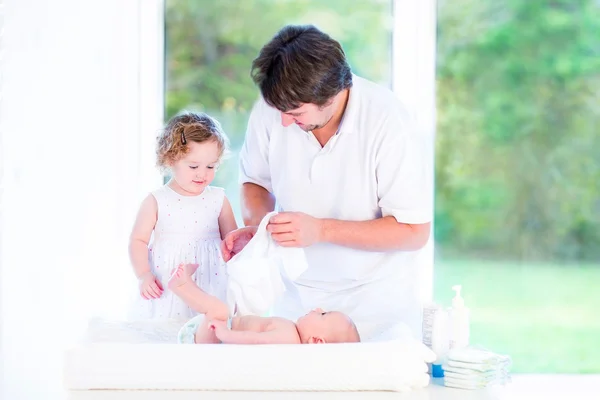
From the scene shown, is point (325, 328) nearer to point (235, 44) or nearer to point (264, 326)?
point (264, 326)

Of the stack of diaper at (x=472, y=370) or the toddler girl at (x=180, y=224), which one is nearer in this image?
the stack of diaper at (x=472, y=370)

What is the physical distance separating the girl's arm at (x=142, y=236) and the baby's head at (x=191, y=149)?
12cm

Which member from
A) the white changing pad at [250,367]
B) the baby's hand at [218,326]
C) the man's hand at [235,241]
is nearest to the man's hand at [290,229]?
the man's hand at [235,241]

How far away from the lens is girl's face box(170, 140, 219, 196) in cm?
236

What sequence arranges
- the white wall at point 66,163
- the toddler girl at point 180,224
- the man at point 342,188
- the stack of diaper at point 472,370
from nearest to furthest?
the stack of diaper at point 472,370 < the man at point 342,188 < the white wall at point 66,163 < the toddler girl at point 180,224

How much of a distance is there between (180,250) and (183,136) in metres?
0.33

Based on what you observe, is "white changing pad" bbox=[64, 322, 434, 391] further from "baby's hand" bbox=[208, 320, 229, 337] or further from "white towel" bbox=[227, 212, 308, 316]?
"white towel" bbox=[227, 212, 308, 316]

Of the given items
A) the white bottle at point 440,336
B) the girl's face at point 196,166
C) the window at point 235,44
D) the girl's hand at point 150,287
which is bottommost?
the white bottle at point 440,336

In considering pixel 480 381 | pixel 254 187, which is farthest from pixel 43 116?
pixel 480 381

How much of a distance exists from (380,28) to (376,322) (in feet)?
4.75

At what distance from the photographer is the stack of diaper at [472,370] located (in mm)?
1922

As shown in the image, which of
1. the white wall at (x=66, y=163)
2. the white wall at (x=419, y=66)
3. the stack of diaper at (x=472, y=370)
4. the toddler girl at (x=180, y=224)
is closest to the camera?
the stack of diaper at (x=472, y=370)

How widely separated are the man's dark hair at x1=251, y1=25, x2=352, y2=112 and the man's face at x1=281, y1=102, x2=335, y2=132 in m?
0.02

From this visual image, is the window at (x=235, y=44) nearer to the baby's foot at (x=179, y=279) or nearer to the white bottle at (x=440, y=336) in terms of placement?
the baby's foot at (x=179, y=279)
